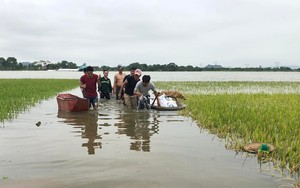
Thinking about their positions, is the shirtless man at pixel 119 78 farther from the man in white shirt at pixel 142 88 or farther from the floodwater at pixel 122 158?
the floodwater at pixel 122 158

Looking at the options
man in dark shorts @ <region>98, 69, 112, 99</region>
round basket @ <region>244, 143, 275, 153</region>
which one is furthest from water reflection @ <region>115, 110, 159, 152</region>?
man in dark shorts @ <region>98, 69, 112, 99</region>

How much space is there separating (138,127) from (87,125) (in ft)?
4.00

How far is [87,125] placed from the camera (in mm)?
7473

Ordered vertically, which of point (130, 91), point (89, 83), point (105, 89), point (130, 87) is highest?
point (89, 83)

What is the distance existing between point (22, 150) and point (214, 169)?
296 cm

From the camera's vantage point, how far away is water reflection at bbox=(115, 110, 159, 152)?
5.59 m

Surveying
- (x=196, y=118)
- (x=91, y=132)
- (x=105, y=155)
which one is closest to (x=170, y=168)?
(x=105, y=155)

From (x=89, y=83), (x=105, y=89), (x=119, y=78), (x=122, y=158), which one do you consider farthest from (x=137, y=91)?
(x=122, y=158)

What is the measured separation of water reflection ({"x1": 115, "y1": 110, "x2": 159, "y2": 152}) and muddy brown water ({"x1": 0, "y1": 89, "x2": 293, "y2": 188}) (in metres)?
0.02

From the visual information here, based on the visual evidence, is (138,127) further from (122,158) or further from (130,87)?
(130,87)

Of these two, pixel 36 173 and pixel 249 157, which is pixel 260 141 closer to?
pixel 249 157

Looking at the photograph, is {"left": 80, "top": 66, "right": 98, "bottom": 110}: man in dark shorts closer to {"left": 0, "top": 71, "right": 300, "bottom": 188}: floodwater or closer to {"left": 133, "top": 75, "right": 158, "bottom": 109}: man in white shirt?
{"left": 133, "top": 75, "right": 158, "bottom": 109}: man in white shirt

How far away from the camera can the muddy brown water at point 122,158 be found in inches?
146

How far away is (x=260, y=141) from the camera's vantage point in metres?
5.50
